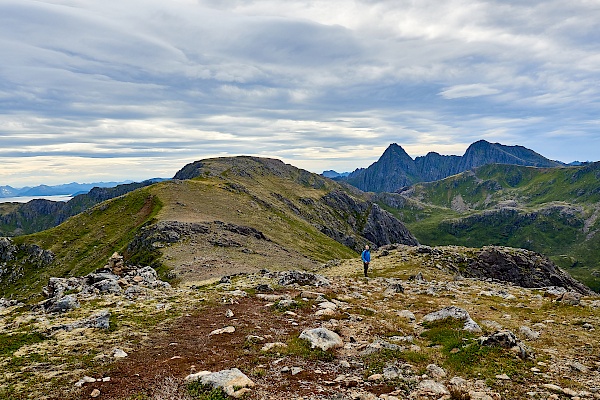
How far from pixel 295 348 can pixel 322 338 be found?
1764mm

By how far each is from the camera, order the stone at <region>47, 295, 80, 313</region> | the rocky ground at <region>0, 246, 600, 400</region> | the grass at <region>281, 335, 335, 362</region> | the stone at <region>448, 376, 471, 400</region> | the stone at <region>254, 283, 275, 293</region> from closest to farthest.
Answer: the stone at <region>448, 376, 471, 400</region>
the rocky ground at <region>0, 246, 600, 400</region>
the grass at <region>281, 335, 335, 362</region>
the stone at <region>47, 295, 80, 313</region>
the stone at <region>254, 283, 275, 293</region>

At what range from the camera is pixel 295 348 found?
18.0 m

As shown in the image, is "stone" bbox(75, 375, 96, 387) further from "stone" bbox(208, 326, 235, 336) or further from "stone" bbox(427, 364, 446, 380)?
"stone" bbox(427, 364, 446, 380)

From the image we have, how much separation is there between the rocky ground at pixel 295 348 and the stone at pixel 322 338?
0.21 feet

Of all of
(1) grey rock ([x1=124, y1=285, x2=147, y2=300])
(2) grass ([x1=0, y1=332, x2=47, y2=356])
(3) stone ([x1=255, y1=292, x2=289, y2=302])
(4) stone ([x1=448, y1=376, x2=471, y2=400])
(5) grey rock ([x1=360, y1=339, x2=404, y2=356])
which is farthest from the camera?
(1) grey rock ([x1=124, y1=285, x2=147, y2=300])

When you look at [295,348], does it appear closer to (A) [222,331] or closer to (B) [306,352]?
(B) [306,352]

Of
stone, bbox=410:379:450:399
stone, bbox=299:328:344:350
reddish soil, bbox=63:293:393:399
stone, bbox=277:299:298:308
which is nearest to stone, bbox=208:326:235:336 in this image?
reddish soil, bbox=63:293:393:399

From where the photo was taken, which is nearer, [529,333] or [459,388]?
[459,388]

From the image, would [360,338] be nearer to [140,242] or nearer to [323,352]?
[323,352]

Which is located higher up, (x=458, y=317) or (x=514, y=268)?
(x=458, y=317)

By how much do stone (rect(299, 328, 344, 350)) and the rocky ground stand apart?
7 cm

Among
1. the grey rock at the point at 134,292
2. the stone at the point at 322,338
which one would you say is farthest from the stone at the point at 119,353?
the grey rock at the point at 134,292

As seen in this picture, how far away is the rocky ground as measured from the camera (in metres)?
13.8

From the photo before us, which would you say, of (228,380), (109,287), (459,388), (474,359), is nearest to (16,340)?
(228,380)
